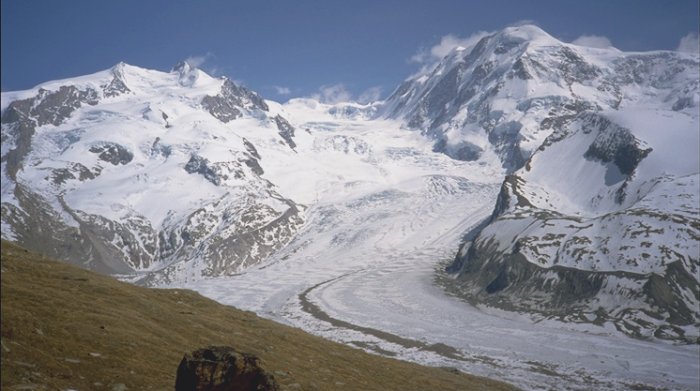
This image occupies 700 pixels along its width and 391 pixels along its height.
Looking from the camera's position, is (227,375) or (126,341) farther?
(126,341)

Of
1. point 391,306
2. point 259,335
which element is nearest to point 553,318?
point 391,306

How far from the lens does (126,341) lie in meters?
28.6

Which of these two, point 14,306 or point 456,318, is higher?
point 14,306

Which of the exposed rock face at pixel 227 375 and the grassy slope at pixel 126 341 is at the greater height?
the exposed rock face at pixel 227 375

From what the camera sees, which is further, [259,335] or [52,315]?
[259,335]

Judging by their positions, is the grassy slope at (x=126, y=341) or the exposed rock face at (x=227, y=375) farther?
the grassy slope at (x=126, y=341)

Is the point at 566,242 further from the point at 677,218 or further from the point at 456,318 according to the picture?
the point at 456,318

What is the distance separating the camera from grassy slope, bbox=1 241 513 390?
74.7 feet

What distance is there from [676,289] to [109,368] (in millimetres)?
173210

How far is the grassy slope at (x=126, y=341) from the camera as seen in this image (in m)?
22.8

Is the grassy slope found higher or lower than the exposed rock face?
lower

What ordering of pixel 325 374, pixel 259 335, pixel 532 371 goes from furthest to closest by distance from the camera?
pixel 532 371, pixel 259 335, pixel 325 374

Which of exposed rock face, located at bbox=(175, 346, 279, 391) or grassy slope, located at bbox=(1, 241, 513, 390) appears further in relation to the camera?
grassy slope, located at bbox=(1, 241, 513, 390)

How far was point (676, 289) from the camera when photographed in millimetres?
161375
